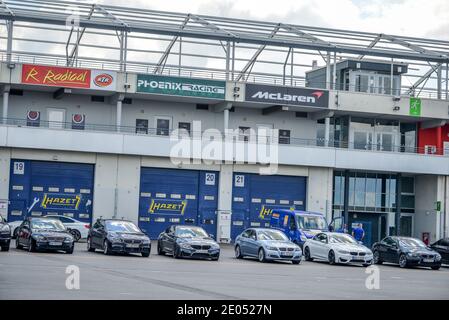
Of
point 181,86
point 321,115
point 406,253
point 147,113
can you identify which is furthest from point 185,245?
point 321,115

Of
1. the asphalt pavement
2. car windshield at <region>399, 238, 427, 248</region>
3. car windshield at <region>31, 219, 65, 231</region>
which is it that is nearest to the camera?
the asphalt pavement

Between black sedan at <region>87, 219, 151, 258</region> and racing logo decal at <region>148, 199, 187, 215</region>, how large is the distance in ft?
53.9

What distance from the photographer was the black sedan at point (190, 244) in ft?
112

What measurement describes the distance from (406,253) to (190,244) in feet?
32.1

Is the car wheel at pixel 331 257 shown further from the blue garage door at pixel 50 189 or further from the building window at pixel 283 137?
the building window at pixel 283 137

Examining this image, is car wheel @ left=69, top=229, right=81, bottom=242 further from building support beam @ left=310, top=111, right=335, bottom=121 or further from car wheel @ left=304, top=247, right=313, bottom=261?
building support beam @ left=310, top=111, right=335, bottom=121

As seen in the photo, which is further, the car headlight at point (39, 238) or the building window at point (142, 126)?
the building window at point (142, 126)

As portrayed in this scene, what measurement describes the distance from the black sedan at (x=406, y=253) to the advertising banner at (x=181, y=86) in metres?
18.0

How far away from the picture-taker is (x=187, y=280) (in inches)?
890

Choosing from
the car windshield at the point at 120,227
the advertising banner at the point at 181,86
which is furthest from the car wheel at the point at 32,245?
the advertising banner at the point at 181,86

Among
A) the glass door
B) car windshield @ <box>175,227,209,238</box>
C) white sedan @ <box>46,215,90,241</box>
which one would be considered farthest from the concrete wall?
car windshield @ <box>175,227,209,238</box>

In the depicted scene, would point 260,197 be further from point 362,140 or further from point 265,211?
point 362,140

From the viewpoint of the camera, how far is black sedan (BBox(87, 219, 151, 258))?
3366cm

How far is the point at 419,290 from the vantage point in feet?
78.1
